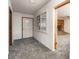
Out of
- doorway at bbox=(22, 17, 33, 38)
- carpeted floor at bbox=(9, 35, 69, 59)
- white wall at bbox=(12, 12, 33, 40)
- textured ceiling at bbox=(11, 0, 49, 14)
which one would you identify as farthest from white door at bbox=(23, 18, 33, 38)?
carpeted floor at bbox=(9, 35, 69, 59)

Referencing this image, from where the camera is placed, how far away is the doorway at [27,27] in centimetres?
660

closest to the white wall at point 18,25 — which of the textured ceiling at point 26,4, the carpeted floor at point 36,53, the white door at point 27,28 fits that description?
the white door at point 27,28

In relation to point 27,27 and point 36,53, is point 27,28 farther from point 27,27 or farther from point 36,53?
point 36,53

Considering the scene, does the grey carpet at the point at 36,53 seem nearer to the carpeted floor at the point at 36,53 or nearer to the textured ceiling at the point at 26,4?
the carpeted floor at the point at 36,53

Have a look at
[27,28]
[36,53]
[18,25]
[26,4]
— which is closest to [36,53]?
[36,53]

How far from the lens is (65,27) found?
10180 mm

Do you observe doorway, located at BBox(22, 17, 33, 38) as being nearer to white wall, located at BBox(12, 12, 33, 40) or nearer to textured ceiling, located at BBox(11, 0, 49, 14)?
white wall, located at BBox(12, 12, 33, 40)

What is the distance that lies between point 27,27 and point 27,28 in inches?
3.3

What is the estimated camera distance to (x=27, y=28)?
685 centimetres

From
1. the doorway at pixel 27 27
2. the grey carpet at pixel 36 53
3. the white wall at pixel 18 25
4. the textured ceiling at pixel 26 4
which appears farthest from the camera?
the doorway at pixel 27 27
